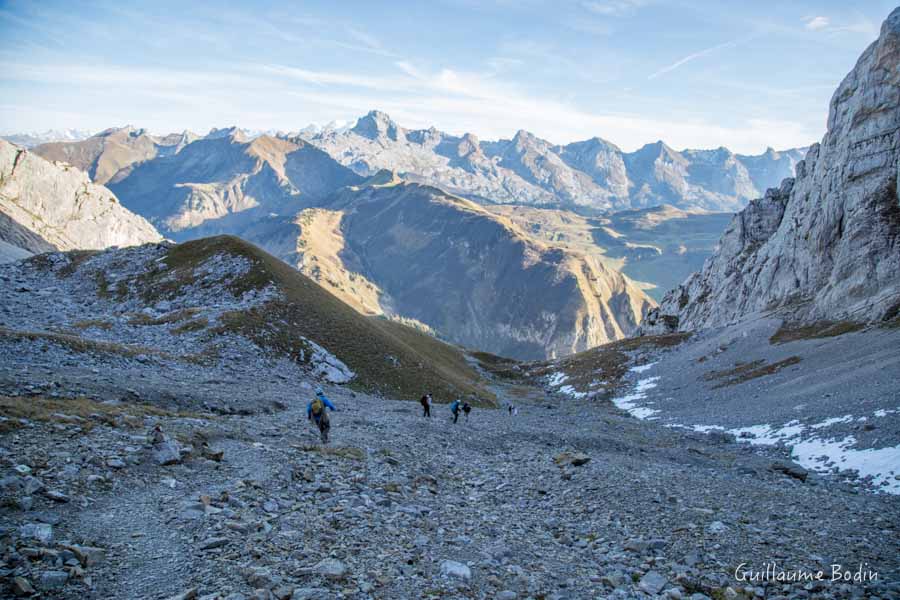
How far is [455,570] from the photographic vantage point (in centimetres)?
1209

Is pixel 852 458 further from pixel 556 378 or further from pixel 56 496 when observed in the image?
pixel 556 378

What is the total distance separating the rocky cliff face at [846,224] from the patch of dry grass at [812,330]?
7.57 ft

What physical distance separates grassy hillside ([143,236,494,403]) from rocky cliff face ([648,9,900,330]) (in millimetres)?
62380

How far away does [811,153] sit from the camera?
11862 centimetres

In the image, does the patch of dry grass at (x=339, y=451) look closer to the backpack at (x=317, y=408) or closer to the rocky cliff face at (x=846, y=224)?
the backpack at (x=317, y=408)

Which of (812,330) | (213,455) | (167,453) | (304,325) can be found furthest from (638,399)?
(167,453)

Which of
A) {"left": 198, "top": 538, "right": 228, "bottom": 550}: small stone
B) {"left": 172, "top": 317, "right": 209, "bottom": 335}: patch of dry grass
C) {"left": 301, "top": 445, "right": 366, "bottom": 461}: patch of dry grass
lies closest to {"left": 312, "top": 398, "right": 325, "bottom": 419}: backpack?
{"left": 301, "top": 445, "right": 366, "bottom": 461}: patch of dry grass

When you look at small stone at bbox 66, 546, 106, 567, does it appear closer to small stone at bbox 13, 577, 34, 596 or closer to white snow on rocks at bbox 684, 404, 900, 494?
small stone at bbox 13, 577, 34, 596

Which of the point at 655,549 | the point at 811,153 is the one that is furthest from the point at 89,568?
the point at 811,153

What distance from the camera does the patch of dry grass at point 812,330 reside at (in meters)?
72.7

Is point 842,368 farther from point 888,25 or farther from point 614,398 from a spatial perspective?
point 888,25

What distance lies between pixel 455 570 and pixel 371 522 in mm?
3223

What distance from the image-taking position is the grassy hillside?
5169 cm

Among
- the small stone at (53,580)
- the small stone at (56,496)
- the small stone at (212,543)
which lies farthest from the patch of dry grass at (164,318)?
the small stone at (53,580)
